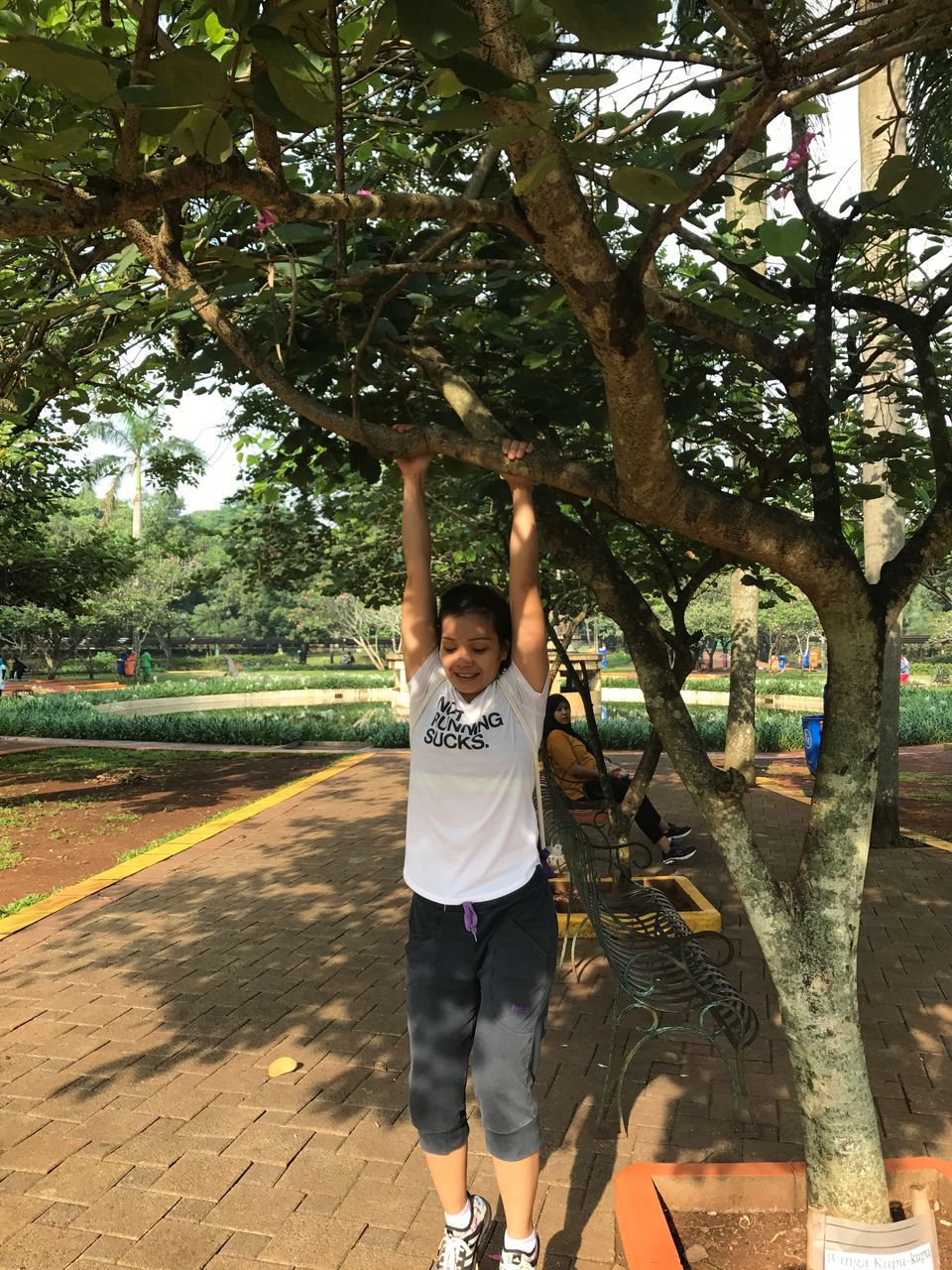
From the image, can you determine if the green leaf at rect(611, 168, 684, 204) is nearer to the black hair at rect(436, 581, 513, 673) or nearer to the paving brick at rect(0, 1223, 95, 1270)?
the black hair at rect(436, 581, 513, 673)

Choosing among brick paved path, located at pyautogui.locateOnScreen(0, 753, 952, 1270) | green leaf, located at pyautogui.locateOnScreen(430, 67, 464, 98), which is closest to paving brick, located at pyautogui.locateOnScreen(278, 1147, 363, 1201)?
brick paved path, located at pyautogui.locateOnScreen(0, 753, 952, 1270)

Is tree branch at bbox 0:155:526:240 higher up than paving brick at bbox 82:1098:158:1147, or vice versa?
tree branch at bbox 0:155:526:240

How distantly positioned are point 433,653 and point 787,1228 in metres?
1.66

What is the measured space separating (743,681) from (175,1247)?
8.22 meters

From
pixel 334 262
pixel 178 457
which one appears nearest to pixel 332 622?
pixel 178 457

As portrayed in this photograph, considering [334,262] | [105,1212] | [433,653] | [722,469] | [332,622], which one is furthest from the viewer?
[332,622]

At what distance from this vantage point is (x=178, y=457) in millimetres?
6363

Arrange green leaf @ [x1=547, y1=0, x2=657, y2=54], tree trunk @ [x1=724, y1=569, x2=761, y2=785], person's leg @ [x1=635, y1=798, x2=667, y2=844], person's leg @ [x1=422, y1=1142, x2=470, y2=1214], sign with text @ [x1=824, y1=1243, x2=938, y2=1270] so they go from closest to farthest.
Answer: green leaf @ [x1=547, y1=0, x2=657, y2=54] → sign with text @ [x1=824, y1=1243, x2=938, y2=1270] → person's leg @ [x1=422, y1=1142, x2=470, y2=1214] → person's leg @ [x1=635, y1=798, x2=667, y2=844] → tree trunk @ [x1=724, y1=569, x2=761, y2=785]

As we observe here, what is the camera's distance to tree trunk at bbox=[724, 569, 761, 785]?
32.3 feet

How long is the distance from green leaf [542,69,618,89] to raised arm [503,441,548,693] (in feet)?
3.66

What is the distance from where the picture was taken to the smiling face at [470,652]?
7.92ft

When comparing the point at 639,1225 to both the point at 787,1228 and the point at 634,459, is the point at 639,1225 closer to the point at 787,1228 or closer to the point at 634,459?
the point at 787,1228

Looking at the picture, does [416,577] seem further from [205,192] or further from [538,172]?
[538,172]

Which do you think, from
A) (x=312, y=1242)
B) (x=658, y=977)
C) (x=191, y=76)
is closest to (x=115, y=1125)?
(x=312, y=1242)
